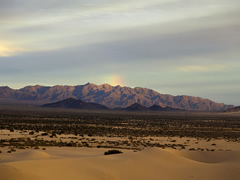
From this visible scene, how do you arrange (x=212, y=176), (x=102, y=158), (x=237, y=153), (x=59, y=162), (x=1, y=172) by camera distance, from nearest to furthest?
(x=1, y=172), (x=59, y=162), (x=212, y=176), (x=102, y=158), (x=237, y=153)

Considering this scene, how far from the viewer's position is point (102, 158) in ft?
68.8

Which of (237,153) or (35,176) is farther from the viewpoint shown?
(237,153)

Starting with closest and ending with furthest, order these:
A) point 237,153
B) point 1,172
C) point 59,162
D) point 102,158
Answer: point 1,172
point 59,162
point 102,158
point 237,153

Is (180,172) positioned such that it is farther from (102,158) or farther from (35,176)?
(35,176)

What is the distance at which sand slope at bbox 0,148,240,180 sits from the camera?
622 inches

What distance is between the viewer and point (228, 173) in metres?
20.2

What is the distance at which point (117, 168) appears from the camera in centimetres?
1891

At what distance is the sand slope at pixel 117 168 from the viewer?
15.8m

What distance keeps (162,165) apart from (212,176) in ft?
9.72

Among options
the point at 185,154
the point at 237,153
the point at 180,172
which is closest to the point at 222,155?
the point at 237,153

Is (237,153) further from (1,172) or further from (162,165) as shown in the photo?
(1,172)

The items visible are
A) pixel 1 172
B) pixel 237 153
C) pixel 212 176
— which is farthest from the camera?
pixel 237 153

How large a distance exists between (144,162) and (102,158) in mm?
2453

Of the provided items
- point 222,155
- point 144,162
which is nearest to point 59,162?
point 144,162
